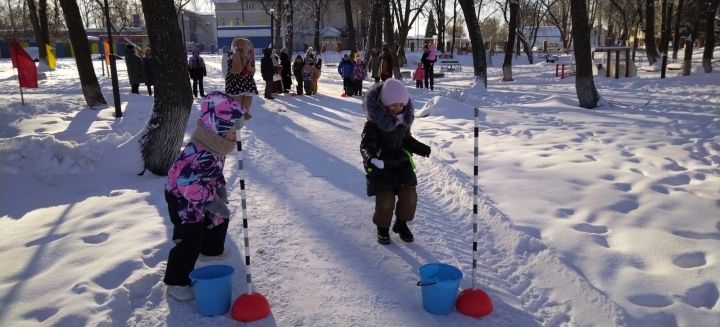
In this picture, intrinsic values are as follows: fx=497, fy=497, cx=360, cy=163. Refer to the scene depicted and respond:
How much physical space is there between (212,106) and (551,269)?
2.94 metres

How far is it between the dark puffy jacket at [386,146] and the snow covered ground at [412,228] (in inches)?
24.4

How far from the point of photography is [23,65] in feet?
45.9

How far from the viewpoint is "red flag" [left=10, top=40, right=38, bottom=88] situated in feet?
44.3

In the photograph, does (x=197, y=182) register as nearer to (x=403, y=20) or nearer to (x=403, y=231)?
(x=403, y=231)

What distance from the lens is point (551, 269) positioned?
13.2 feet

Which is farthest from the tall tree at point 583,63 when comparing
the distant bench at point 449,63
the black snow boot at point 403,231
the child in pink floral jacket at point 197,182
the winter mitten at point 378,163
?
the distant bench at point 449,63

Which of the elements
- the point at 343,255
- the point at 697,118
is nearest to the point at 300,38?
the point at 697,118

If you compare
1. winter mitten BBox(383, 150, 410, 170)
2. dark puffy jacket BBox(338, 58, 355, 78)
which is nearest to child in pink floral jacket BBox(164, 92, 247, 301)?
winter mitten BBox(383, 150, 410, 170)

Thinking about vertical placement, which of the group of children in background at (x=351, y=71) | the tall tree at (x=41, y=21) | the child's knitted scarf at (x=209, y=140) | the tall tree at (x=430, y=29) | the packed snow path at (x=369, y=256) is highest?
the tall tree at (x=430, y=29)

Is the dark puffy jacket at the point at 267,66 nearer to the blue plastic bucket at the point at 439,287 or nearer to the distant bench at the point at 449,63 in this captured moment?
the blue plastic bucket at the point at 439,287

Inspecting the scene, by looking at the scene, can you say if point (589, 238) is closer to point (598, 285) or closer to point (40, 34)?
point (598, 285)

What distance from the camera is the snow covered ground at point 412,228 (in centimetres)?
349

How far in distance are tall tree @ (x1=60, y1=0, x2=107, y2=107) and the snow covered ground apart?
14.2 feet

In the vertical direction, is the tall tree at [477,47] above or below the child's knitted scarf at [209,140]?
above
